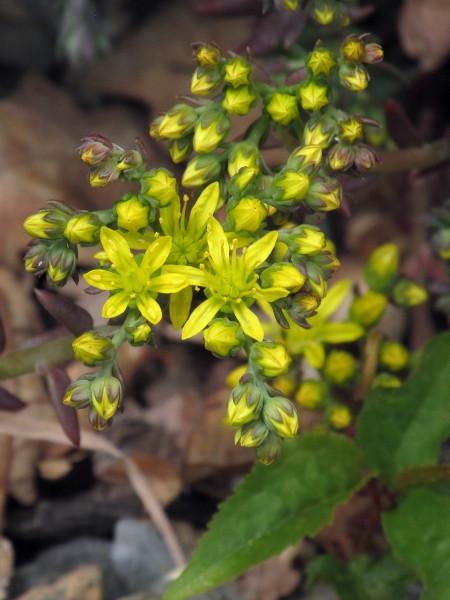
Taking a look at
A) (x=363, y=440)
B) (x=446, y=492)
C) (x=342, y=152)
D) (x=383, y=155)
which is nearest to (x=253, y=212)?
(x=342, y=152)

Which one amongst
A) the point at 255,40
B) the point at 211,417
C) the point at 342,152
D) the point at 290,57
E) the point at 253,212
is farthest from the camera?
the point at 290,57

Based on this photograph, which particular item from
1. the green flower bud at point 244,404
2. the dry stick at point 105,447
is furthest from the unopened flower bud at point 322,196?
the dry stick at point 105,447

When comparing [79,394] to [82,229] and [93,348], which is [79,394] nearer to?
[93,348]

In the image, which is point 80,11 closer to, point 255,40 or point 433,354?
point 255,40

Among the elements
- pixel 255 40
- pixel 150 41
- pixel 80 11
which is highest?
pixel 255 40

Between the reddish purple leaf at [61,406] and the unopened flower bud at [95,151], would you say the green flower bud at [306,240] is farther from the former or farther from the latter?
the reddish purple leaf at [61,406]

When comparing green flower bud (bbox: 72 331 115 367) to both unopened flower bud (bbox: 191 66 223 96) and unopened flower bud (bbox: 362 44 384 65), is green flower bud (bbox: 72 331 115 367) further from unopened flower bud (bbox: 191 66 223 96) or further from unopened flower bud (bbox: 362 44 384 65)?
unopened flower bud (bbox: 362 44 384 65)
